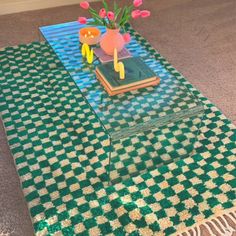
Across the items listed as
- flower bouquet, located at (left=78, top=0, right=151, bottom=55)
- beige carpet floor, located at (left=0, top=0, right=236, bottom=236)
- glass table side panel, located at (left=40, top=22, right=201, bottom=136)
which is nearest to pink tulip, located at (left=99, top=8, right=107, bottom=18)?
flower bouquet, located at (left=78, top=0, right=151, bottom=55)

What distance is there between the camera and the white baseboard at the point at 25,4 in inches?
102

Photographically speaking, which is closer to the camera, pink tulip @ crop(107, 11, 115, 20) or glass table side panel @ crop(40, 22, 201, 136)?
glass table side panel @ crop(40, 22, 201, 136)

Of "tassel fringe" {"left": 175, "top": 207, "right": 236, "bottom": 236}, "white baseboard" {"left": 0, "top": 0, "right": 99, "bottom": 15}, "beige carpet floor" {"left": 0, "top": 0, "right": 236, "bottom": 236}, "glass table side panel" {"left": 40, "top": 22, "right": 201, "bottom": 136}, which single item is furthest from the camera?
"white baseboard" {"left": 0, "top": 0, "right": 99, "bottom": 15}

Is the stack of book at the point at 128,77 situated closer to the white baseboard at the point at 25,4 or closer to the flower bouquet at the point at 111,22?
the flower bouquet at the point at 111,22

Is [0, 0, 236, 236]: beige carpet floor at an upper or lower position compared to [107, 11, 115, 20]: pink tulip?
lower

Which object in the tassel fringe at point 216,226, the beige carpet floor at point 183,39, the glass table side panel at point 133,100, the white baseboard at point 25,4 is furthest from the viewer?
the white baseboard at point 25,4

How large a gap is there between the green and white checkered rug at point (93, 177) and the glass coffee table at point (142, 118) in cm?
5

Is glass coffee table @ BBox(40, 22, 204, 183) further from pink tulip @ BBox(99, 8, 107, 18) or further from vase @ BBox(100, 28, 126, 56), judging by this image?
pink tulip @ BBox(99, 8, 107, 18)

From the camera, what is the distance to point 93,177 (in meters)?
1.43

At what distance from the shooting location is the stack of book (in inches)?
56.3

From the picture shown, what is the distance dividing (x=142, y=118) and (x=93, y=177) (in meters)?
0.31

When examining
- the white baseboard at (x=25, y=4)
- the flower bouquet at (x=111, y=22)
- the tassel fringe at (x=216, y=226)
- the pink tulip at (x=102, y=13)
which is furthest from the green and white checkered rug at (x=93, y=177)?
the white baseboard at (x=25, y=4)

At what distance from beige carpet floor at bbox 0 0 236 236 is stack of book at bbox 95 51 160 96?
49 cm

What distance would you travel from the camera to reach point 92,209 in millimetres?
1310
